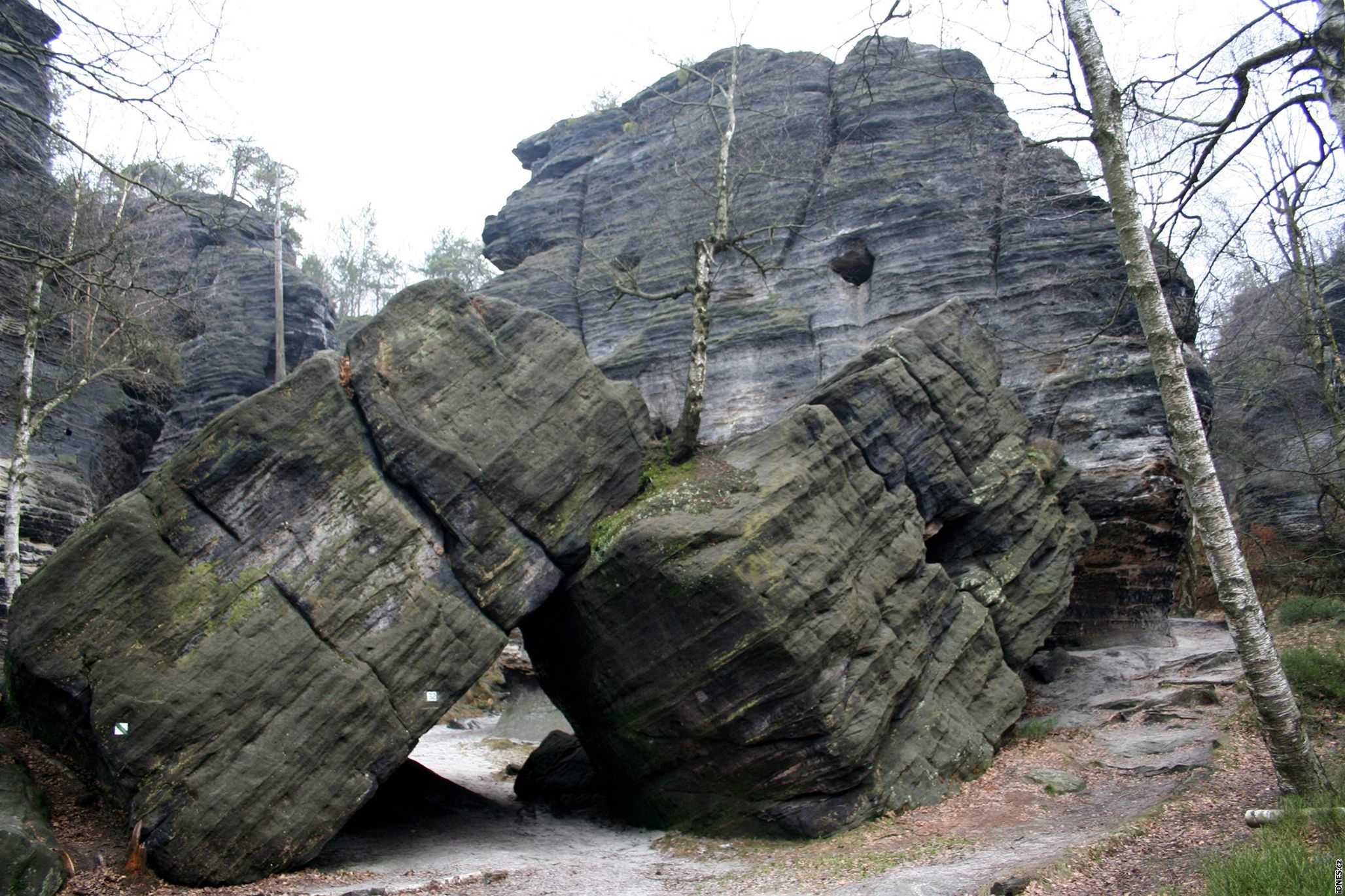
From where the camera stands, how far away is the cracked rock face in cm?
1977

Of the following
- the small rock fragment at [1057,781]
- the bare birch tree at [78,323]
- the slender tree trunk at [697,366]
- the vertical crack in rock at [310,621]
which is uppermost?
the bare birch tree at [78,323]

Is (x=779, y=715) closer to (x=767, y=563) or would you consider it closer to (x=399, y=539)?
(x=767, y=563)

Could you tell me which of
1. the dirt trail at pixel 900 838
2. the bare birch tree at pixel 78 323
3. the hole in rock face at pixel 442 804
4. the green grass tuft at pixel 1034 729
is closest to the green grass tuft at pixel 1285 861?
the dirt trail at pixel 900 838

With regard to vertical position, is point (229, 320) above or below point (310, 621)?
above

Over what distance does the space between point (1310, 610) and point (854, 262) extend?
15218 millimetres

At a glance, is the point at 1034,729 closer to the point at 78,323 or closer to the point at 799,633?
the point at 799,633

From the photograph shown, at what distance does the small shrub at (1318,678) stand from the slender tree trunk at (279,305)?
105 feet

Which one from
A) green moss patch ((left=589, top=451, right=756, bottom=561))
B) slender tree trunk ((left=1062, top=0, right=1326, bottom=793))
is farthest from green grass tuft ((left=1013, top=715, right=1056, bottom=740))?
green moss patch ((left=589, top=451, right=756, bottom=561))

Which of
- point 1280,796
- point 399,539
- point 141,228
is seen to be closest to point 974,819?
point 1280,796

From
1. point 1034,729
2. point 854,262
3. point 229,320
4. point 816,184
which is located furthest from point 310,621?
point 229,320

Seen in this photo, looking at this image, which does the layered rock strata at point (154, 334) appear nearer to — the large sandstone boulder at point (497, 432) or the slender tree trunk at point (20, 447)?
the slender tree trunk at point (20, 447)

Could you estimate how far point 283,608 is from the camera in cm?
1031

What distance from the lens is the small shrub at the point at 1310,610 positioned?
1677 cm

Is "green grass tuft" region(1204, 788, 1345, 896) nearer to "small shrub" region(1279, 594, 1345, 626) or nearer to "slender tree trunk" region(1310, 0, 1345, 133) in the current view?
"slender tree trunk" region(1310, 0, 1345, 133)
